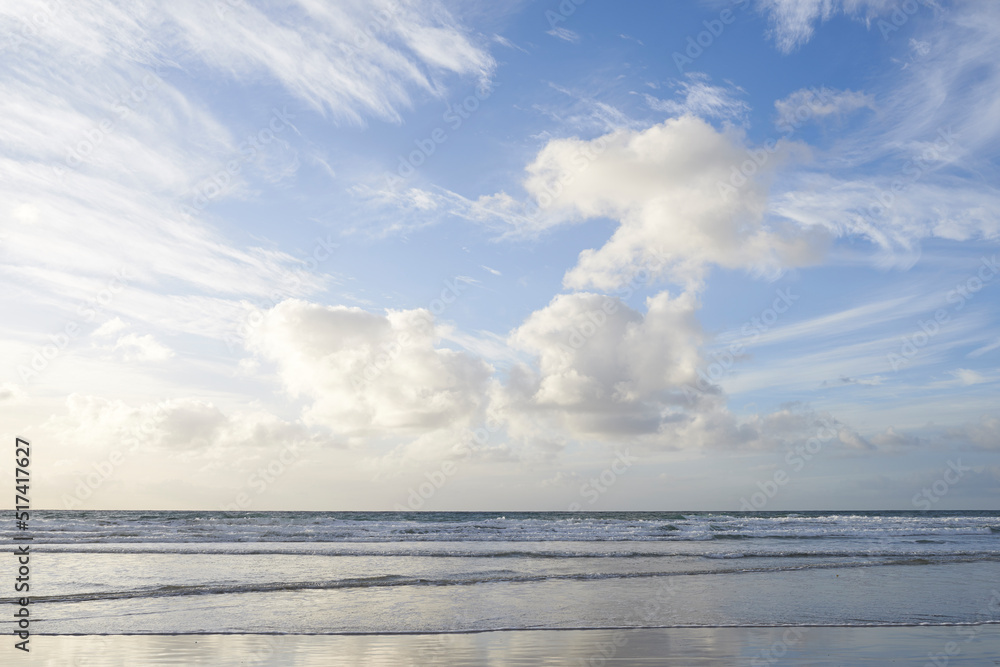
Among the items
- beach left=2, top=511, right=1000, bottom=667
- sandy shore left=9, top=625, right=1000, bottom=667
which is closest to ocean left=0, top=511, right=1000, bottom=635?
beach left=2, top=511, right=1000, bottom=667

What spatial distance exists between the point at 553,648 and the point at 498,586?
6786 mm

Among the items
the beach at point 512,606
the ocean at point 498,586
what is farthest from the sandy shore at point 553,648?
the ocean at point 498,586

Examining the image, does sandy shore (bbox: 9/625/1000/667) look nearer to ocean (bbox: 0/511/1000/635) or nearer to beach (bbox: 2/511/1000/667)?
beach (bbox: 2/511/1000/667)

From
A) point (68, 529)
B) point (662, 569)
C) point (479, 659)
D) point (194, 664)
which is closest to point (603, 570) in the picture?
point (662, 569)

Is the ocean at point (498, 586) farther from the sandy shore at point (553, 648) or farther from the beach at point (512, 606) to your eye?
the sandy shore at point (553, 648)

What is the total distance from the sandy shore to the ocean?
1.85 ft

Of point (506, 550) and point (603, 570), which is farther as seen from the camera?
point (506, 550)

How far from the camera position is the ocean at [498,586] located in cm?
1238

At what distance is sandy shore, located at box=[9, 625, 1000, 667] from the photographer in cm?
963

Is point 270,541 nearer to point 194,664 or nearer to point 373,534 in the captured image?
point 373,534

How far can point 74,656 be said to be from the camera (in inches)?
392

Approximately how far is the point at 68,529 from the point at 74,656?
1438 inches

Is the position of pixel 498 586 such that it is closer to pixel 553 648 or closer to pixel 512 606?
pixel 512 606

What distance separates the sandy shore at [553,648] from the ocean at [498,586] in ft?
1.85
